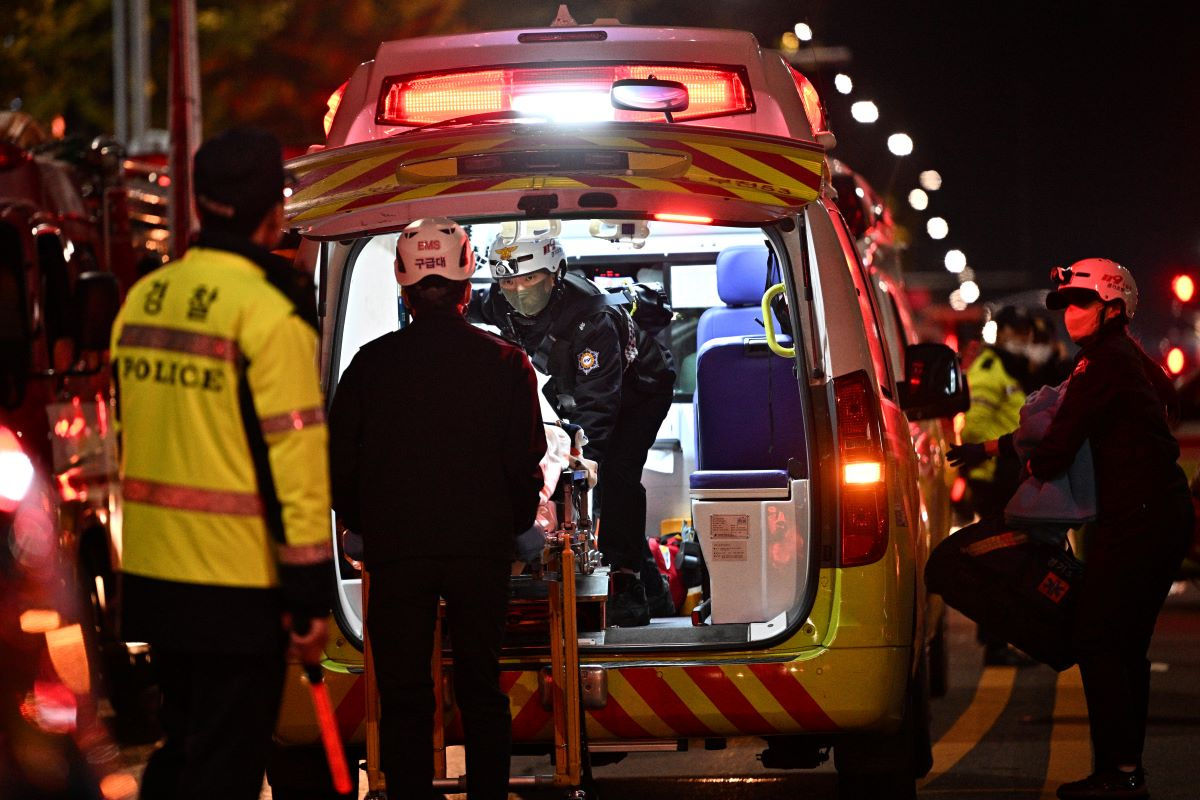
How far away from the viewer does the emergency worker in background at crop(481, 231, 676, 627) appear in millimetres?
7871

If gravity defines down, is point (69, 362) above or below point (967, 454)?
above

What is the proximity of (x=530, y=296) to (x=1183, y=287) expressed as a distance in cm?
1229

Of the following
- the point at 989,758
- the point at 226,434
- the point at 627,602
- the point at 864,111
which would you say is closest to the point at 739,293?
the point at 627,602

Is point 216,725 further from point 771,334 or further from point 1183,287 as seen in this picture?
point 1183,287

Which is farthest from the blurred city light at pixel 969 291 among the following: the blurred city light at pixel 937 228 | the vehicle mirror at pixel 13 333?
the vehicle mirror at pixel 13 333

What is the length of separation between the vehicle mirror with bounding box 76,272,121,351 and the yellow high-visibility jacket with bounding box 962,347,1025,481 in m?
5.39

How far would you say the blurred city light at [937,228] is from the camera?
8219cm

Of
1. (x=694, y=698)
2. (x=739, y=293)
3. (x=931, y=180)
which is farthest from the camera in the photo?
(x=931, y=180)

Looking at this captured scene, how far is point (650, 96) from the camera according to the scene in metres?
6.62

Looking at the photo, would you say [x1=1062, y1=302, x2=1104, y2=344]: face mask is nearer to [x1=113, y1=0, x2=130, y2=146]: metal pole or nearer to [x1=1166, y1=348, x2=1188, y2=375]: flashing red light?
[x1=1166, y1=348, x2=1188, y2=375]: flashing red light

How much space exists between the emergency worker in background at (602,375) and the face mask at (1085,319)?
1737 mm

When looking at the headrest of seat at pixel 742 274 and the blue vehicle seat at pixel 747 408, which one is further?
the headrest of seat at pixel 742 274

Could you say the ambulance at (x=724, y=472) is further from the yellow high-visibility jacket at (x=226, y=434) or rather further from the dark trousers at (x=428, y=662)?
the yellow high-visibility jacket at (x=226, y=434)

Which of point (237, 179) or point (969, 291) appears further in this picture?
point (969, 291)
